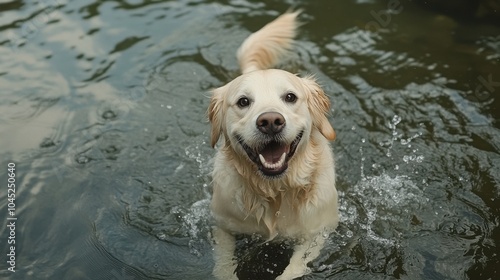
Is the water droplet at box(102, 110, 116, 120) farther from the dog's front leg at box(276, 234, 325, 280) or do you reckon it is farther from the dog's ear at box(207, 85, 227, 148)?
the dog's front leg at box(276, 234, 325, 280)

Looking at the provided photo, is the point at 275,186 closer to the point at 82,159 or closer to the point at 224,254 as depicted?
the point at 224,254

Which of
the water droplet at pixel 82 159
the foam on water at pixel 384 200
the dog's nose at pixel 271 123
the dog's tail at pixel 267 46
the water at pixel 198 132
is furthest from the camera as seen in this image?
the dog's tail at pixel 267 46

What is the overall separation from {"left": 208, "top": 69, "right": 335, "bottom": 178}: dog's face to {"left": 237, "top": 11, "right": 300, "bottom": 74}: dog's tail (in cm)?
133

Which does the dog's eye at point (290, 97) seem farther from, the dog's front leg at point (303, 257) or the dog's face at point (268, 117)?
the dog's front leg at point (303, 257)

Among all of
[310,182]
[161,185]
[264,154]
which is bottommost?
[161,185]

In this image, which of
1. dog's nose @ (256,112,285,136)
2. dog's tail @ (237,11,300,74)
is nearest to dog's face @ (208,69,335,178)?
dog's nose @ (256,112,285,136)

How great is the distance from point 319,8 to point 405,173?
3.04 m

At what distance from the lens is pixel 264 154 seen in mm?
3637

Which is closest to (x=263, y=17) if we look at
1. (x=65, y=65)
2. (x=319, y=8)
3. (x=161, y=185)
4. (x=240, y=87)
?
(x=319, y=8)

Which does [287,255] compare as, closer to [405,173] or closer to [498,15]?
[405,173]

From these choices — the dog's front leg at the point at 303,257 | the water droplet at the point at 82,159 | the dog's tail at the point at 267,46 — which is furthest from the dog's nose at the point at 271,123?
the water droplet at the point at 82,159

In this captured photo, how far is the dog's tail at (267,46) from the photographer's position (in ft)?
17.3

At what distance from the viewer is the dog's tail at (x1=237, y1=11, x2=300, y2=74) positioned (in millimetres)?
5273

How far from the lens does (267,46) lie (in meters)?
5.38
